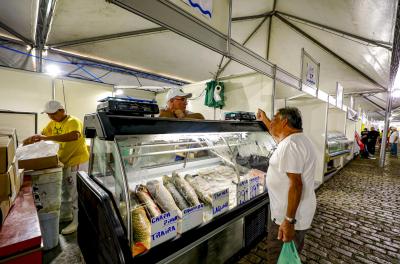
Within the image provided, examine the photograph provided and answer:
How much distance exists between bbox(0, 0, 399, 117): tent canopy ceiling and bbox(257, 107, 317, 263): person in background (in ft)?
7.55

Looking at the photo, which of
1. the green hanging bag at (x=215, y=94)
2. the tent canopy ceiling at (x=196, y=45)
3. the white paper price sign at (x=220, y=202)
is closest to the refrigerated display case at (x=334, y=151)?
the tent canopy ceiling at (x=196, y=45)

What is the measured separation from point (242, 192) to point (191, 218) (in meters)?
0.70

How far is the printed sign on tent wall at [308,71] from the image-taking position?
3799 millimetres

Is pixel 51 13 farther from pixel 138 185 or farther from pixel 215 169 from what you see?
pixel 215 169

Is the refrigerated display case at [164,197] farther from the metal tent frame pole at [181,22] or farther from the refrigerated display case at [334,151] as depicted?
the refrigerated display case at [334,151]

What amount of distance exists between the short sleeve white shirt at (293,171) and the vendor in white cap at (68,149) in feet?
8.28

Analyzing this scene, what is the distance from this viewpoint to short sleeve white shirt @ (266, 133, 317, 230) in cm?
149

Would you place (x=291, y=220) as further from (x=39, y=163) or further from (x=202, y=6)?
(x=39, y=163)

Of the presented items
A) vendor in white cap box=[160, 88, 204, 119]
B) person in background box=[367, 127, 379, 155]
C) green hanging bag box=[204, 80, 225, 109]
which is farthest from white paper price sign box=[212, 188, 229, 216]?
person in background box=[367, 127, 379, 155]

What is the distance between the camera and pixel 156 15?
1440 millimetres

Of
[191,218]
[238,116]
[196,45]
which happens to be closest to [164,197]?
[191,218]

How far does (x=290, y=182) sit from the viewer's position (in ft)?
4.86

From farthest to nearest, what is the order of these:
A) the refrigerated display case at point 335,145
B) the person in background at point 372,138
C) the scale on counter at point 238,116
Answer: the person in background at point 372,138
the refrigerated display case at point 335,145
the scale on counter at point 238,116

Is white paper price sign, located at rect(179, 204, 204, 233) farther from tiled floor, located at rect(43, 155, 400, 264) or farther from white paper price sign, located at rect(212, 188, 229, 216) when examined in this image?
tiled floor, located at rect(43, 155, 400, 264)
